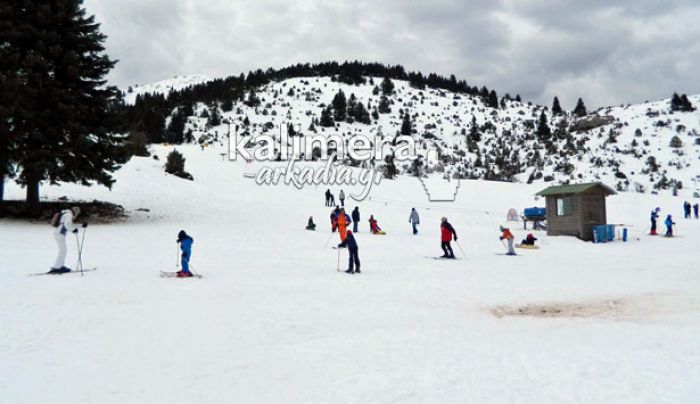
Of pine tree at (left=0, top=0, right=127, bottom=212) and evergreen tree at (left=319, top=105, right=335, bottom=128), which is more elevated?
evergreen tree at (left=319, top=105, right=335, bottom=128)

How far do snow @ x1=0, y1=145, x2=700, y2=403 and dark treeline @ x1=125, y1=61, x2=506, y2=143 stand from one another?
63342 millimetres

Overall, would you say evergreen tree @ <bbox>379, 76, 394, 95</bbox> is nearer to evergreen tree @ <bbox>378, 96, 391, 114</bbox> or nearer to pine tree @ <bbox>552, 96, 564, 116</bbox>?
evergreen tree @ <bbox>378, 96, 391, 114</bbox>

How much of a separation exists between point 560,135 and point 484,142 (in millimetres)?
12407

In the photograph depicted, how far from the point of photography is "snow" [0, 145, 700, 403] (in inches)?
194

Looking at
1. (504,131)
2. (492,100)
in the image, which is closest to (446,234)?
(504,131)

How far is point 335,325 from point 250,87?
114200 millimetres

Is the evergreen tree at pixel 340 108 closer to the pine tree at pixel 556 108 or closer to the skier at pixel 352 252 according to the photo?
the pine tree at pixel 556 108

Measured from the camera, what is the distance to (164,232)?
1931 cm

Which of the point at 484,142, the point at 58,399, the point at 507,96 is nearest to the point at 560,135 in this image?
the point at 484,142

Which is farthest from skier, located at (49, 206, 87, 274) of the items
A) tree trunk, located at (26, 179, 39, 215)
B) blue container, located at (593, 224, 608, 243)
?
blue container, located at (593, 224, 608, 243)

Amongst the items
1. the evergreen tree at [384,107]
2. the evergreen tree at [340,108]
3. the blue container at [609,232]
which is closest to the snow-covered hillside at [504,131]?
the evergreen tree at [384,107]

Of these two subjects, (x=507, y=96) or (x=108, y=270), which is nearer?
(x=108, y=270)

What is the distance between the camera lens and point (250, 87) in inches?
4528

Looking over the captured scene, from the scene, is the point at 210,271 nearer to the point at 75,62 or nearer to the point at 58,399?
the point at 58,399
